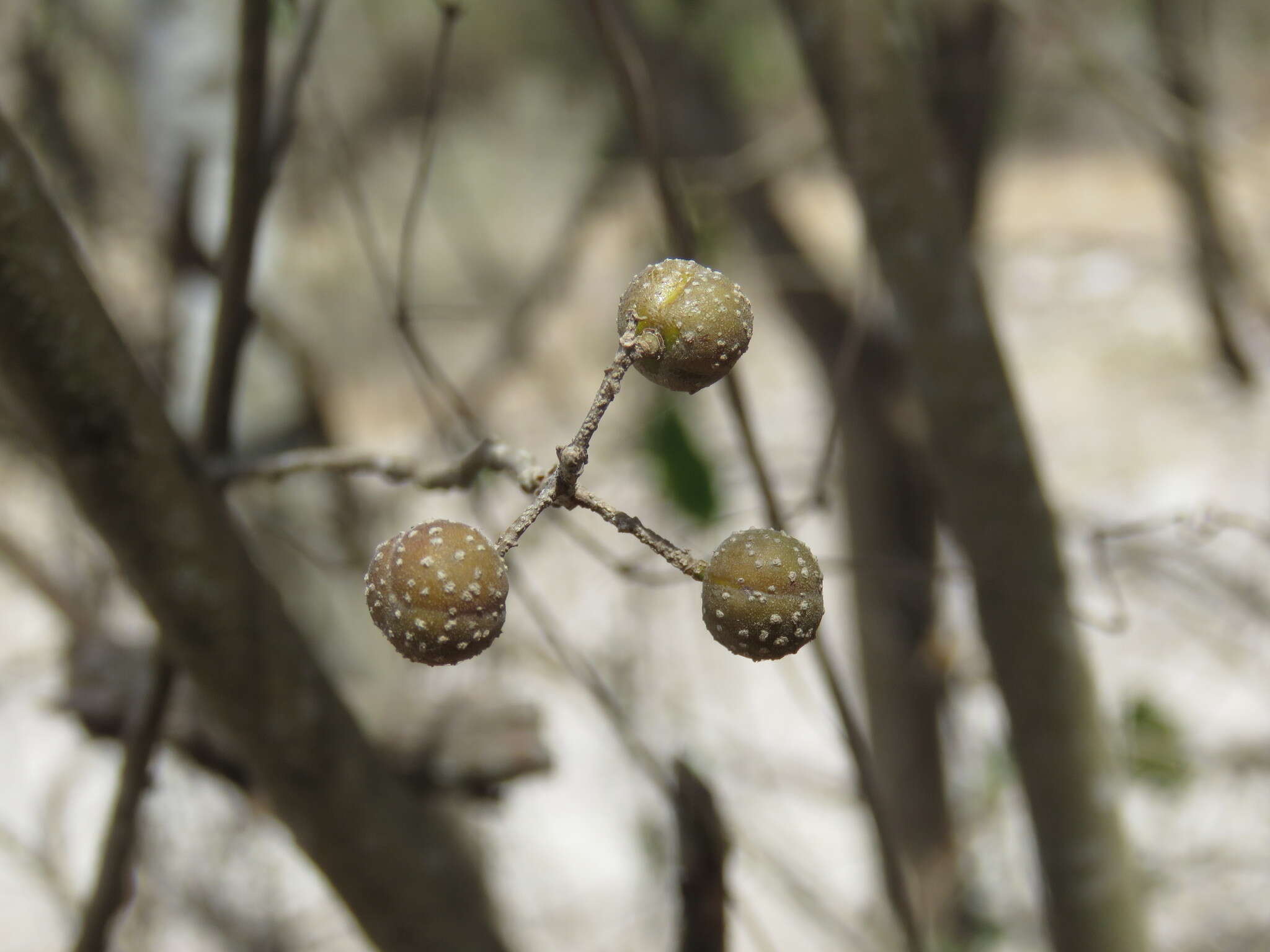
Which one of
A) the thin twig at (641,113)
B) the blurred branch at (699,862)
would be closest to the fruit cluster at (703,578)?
the blurred branch at (699,862)

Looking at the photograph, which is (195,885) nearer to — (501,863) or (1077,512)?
(501,863)

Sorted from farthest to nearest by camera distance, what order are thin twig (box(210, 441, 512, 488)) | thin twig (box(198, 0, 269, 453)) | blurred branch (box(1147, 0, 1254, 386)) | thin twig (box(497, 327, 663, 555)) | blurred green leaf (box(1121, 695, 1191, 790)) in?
blurred branch (box(1147, 0, 1254, 386)), blurred green leaf (box(1121, 695, 1191, 790)), thin twig (box(198, 0, 269, 453)), thin twig (box(210, 441, 512, 488)), thin twig (box(497, 327, 663, 555))

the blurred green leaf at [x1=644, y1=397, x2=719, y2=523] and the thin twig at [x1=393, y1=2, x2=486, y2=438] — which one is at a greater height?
the blurred green leaf at [x1=644, y1=397, x2=719, y2=523]

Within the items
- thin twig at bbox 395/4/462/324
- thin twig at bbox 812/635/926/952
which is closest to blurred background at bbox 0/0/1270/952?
thin twig at bbox 395/4/462/324

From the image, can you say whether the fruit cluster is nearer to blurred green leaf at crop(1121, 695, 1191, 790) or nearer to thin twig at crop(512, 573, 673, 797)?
thin twig at crop(512, 573, 673, 797)

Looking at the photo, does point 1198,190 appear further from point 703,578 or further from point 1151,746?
point 703,578

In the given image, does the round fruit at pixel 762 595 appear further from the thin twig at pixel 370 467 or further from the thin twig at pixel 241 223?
the thin twig at pixel 241 223
